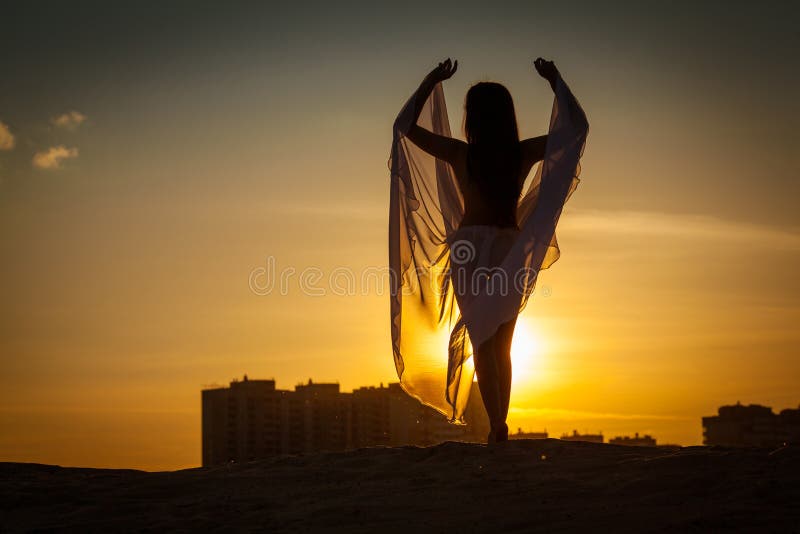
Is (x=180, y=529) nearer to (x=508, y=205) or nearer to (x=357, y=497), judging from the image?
(x=357, y=497)

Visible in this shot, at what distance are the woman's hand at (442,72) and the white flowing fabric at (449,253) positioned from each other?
0.22 metres

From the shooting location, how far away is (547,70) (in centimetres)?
781

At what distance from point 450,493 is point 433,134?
306 centimetres

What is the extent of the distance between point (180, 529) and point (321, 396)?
277ft

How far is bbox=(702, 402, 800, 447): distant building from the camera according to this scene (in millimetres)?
82562

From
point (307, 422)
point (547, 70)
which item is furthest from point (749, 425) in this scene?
point (547, 70)

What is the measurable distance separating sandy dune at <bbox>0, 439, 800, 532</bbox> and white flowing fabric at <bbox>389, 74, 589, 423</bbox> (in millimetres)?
1046

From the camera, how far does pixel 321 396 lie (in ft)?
293

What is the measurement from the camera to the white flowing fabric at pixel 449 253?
7.35 meters

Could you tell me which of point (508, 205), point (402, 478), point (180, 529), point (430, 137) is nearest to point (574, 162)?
point (508, 205)

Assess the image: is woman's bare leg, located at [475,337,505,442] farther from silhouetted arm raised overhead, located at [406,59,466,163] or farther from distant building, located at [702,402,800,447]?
distant building, located at [702,402,800,447]

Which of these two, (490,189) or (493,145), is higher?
(493,145)

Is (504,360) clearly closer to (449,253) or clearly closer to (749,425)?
(449,253)

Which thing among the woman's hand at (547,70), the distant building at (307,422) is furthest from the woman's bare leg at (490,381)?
the distant building at (307,422)
